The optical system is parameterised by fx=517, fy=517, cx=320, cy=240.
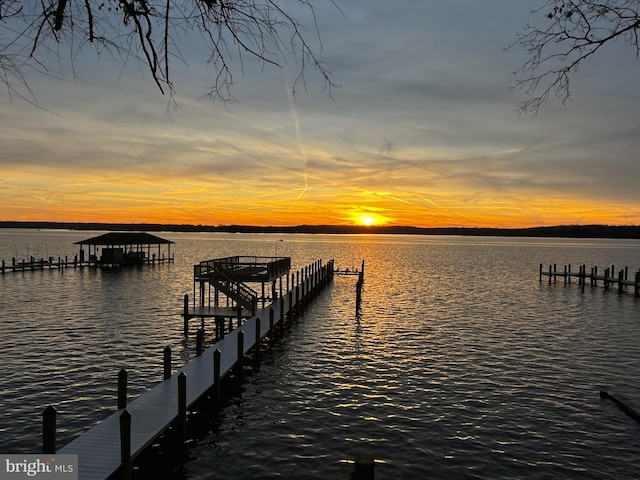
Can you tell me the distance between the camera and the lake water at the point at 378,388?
13.7 m

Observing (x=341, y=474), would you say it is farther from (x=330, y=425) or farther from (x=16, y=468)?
(x=16, y=468)

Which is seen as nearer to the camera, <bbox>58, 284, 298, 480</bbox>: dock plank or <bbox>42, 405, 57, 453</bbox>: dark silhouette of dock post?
<bbox>42, 405, 57, 453</bbox>: dark silhouette of dock post

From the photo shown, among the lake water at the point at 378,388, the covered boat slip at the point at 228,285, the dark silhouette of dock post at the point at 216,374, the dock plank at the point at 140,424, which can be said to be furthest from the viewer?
the covered boat slip at the point at 228,285

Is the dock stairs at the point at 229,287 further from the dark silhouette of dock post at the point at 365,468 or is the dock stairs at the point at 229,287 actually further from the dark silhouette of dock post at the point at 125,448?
the dark silhouette of dock post at the point at 365,468

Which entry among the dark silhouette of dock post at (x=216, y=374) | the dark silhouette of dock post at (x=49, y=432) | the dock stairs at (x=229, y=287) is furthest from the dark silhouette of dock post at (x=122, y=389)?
the dock stairs at (x=229, y=287)

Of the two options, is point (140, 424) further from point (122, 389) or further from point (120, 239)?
point (120, 239)

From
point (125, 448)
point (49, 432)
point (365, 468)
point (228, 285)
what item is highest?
point (228, 285)

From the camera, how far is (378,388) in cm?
1970

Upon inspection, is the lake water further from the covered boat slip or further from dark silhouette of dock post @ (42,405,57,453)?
dark silhouette of dock post @ (42,405,57,453)

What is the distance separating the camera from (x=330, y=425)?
15.8 m

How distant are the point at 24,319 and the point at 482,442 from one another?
1182 inches

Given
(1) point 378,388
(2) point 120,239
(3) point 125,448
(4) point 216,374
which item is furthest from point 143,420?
(2) point 120,239

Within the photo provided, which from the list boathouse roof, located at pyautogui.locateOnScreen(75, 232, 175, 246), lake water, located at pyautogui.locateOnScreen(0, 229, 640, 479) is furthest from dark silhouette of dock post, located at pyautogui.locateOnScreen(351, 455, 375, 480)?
boathouse roof, located at pyautogui.locateOnScreen(75, 232, 175, 246)

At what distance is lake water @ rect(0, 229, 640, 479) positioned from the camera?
13.7 meters
